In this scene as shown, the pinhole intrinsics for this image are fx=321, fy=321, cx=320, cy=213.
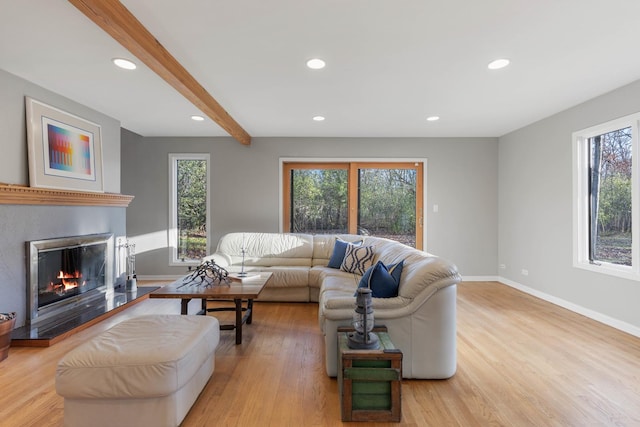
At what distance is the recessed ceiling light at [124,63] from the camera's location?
2.68 m

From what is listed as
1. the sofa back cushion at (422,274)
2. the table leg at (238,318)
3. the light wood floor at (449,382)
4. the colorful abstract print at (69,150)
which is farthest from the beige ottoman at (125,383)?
the colorful abstract print at (69,150)

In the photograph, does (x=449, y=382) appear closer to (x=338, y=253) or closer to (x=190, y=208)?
(x=338, y=253)

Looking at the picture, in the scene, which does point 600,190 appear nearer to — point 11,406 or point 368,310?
point 368,310

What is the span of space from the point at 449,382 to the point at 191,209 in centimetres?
467

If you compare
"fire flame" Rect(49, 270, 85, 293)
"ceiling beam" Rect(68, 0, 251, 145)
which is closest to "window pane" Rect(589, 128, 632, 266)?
"ceiling beam" Rect(68, 0, 251, 145)

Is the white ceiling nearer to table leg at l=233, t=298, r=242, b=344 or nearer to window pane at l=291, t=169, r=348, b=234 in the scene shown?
window pane at l=291, t=169, r=348, b=234

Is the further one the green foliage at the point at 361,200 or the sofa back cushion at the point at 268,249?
the green foliage at the point at 361,200

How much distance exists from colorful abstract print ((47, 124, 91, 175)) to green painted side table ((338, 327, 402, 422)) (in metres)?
3.60

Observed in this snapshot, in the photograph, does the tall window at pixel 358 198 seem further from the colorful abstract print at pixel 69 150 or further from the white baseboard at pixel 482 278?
the colorful abstract print at pixel 69 150

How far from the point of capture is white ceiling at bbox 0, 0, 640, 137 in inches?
80.2

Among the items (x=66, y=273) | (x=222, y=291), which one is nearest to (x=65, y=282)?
(x=66, y=273)

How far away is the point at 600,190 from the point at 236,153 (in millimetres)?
5000

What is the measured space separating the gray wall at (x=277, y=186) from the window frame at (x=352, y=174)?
0.24 feet

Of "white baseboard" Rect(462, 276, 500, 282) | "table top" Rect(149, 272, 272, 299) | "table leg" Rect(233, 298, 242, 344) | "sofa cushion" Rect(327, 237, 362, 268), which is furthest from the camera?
"white baseboard" Rect(462, 276, 500, 282)
